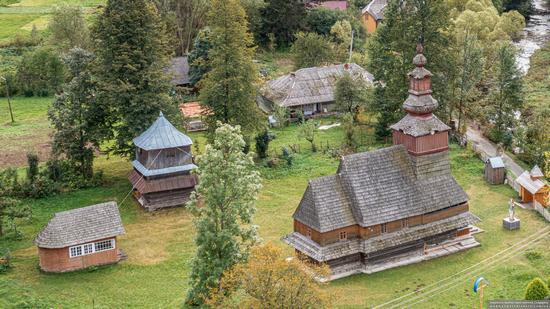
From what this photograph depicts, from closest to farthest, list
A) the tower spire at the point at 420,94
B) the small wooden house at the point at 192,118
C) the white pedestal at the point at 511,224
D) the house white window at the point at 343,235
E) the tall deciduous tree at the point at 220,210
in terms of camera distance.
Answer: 1. the tall deciduous tree at the point at 220,210
2. the house white window at the point at 343,235
3. the tower spire at the point at 420,94
4. the white pedestal at the point at 511,224
5. the small wooden house at the point at 192,118

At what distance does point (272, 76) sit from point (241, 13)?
26.1m

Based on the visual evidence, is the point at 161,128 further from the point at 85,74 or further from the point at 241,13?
the point at 241,13

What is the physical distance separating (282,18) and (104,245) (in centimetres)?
5247

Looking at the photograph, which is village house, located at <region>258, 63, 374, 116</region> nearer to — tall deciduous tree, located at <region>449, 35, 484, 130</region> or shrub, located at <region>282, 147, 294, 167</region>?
tall deciduous tree, located at <region>449, 35, 484, 130</region>

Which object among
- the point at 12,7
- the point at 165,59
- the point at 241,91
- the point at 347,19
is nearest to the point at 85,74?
the point at 165,59

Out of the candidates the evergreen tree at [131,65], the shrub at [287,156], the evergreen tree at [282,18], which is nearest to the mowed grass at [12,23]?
the evergreen tree at [282,18]

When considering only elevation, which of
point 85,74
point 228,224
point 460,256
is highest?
point 85,74

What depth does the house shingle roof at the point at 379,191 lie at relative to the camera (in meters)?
42.7

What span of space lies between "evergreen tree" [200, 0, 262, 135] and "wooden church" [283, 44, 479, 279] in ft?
50.9

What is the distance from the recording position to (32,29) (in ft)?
331

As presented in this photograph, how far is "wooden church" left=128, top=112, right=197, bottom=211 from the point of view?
2062 inches

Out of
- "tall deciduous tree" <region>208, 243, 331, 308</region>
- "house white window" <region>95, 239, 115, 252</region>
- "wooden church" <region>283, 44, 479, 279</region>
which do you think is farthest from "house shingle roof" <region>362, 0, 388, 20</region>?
"tall deciduous tree" <region>208, 243, 331, 308</region>

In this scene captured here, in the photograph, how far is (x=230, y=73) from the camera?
191 ft

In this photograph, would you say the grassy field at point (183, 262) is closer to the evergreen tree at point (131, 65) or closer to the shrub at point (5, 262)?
the shrub at point (5, 262)
